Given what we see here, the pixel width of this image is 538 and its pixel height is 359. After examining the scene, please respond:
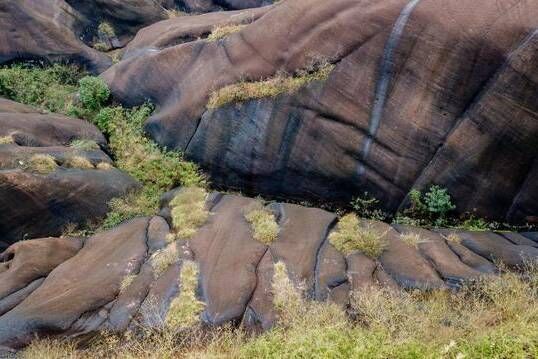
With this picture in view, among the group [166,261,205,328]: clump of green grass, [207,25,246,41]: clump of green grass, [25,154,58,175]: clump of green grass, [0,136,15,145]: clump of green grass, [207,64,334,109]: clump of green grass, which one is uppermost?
[207,25,246,41]: clump of green grass

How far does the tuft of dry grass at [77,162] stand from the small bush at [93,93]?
13.1 feet

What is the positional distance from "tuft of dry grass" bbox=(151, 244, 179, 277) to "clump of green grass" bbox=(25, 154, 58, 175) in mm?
3933

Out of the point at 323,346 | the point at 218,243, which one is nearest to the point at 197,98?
the point at 218,243

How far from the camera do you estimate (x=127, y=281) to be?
8.23 metres

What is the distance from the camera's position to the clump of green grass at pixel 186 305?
290 inches

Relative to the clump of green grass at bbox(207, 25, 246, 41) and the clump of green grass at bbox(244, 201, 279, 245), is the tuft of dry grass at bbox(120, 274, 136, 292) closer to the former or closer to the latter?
the clump of green grass at bbox(244, 201, 279, 245)

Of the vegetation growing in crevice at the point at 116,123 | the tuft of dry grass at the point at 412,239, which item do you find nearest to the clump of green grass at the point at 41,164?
the vegetation growing in crevice at the point at 116,123

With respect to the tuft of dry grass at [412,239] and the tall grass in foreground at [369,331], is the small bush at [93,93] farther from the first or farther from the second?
the tuft of dry grass at [412,239]

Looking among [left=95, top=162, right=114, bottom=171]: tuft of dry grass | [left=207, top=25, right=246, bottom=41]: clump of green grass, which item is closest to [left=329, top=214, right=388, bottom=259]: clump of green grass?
[left=95, top=162, right=114, bottom=171]: tuft of dry grass

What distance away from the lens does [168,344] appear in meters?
6.75

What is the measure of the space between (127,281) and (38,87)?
35.5ft

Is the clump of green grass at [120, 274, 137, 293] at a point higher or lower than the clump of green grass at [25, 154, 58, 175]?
lower

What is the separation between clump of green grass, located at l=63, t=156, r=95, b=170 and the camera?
1111cm

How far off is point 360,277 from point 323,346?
2.89m
